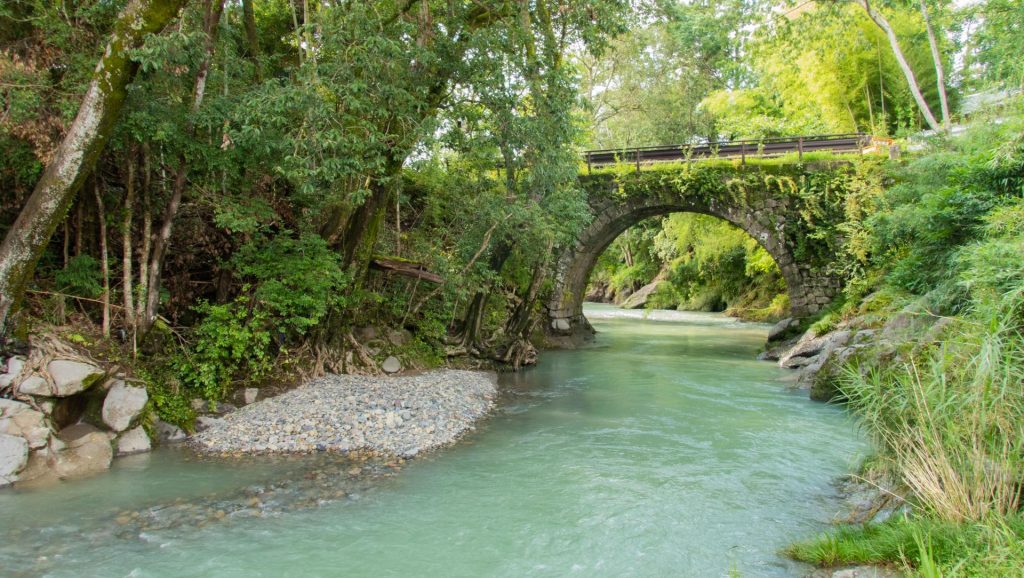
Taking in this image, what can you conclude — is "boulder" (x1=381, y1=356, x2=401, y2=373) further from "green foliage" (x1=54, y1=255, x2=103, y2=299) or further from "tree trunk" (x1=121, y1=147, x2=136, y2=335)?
"green foliage" (x1=54, y1=255, x2=103, y2=299)

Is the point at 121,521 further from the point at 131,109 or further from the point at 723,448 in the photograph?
the point at 723,448

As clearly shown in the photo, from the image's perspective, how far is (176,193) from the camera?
7.18 metres

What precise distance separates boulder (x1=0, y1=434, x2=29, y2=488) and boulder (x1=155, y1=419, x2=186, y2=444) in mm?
1372

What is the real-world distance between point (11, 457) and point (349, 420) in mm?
3058

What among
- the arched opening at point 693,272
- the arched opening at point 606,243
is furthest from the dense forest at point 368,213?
the arched opening at point 693,272


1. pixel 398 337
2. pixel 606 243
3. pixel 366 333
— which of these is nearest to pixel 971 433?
pixel 366 333

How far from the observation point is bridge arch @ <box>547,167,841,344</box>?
14.8 metres

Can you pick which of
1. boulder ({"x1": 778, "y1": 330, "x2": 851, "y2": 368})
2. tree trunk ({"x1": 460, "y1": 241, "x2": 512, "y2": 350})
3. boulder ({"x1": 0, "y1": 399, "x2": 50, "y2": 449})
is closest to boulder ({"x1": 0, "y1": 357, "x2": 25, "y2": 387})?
boulder ({"x1": 0, "y1": 399, "x2": 50, "y2": 449})

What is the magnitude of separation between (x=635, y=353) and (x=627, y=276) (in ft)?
68.1

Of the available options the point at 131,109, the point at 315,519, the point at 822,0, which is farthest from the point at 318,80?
the point at 822,0

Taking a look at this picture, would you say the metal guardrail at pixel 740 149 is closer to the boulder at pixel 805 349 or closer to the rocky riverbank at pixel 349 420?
the boulder at pixel 805 349

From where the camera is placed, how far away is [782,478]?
18.9 ft

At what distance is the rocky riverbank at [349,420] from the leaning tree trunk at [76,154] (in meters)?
2.36

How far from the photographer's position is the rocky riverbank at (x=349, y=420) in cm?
657
